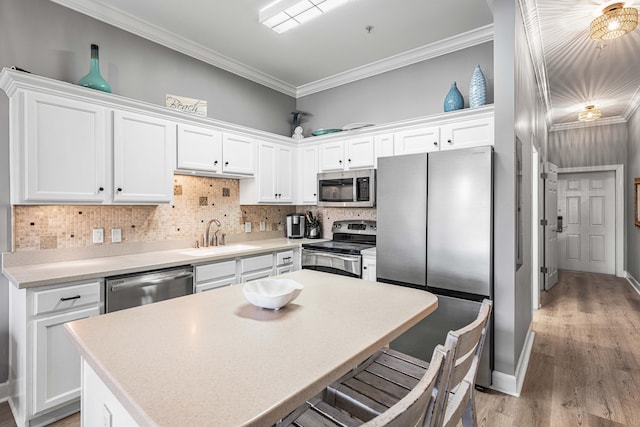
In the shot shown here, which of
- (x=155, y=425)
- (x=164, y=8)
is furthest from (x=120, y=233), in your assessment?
(x=155, y=425)

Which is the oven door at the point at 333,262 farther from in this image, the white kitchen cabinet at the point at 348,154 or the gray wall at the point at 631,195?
the gray wall at the point at 631,195

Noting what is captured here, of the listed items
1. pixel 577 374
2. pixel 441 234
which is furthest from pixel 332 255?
pixel 577 374

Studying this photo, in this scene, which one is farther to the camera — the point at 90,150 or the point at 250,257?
the point at 250,257

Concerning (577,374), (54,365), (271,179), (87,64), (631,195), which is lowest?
(577,374)

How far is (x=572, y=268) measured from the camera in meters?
6.68

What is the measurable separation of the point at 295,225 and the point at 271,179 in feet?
2.29

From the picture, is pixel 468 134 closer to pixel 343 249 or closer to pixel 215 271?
pixel 343 249

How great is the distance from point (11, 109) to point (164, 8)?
1377mm

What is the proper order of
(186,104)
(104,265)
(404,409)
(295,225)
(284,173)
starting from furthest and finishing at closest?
(295,225) < (284,173) < (186,104) < (104,265) < (404,409)

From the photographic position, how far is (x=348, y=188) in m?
3.71

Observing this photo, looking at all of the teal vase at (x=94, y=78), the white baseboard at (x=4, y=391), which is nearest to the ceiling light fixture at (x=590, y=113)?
the teal vase at (x=94, y=78)

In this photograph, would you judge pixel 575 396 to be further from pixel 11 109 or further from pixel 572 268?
pixel 572 268

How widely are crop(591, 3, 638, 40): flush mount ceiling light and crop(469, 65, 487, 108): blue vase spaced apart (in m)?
0.90

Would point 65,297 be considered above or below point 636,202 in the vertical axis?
below
